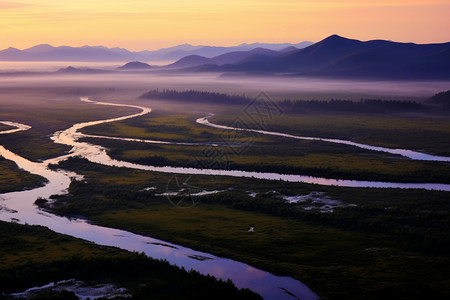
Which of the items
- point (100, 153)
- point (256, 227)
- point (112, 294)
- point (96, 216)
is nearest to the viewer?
point (112, 294)

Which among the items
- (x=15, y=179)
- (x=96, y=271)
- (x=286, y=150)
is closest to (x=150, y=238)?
(x=96, y=271)

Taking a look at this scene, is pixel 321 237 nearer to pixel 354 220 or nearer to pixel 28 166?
pixel 354 220

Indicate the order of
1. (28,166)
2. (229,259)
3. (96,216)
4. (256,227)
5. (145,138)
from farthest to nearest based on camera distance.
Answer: (145,138) < (28,166) < (96,216) < (256,227) < (229,259)

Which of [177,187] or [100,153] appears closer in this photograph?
[177,187]

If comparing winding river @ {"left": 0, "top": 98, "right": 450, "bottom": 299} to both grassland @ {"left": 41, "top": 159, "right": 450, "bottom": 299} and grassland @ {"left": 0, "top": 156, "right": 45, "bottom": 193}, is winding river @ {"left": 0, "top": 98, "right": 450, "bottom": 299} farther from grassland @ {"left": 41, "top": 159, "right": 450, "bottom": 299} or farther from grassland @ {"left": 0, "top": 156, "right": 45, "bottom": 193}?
grassland @ {"left": 0, "top": 156, "right": 45, "bottom": 193}

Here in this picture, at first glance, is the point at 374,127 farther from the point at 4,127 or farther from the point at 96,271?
the point at 96,271

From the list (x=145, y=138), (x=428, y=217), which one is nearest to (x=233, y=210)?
(x=428, y=217)
